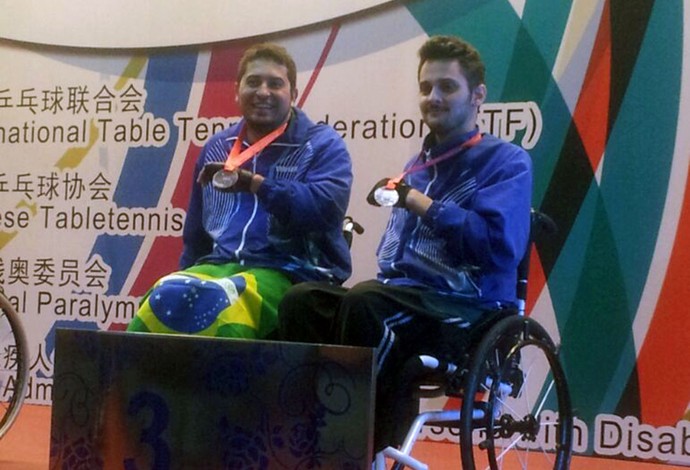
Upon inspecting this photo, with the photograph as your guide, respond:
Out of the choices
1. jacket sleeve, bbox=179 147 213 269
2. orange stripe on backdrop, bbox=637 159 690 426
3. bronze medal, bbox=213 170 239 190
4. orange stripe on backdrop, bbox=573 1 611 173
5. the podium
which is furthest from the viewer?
orange stripe on backdrop, bbox=573 1 611 173

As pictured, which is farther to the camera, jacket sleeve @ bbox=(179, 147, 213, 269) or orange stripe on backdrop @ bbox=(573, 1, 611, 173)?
orange stripe on backdrop @ bbox=(573, 1, 611, 173)

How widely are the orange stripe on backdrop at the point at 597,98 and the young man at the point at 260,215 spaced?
1.11 metres

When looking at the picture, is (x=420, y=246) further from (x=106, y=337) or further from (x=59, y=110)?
(x=59, y=110)

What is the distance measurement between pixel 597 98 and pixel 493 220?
1.24m

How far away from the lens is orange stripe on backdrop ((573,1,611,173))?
3.24 metres

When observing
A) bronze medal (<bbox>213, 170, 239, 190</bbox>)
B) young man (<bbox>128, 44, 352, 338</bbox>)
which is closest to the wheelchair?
young man (<bbox>128, 44, 352, 338</bbox>)

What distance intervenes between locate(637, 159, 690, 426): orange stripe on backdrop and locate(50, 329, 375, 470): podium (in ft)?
5.53

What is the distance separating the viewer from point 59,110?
406 centimetres

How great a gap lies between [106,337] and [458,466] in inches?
59.4

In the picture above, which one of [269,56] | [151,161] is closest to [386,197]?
[269,56]

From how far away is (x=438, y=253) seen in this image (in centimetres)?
232

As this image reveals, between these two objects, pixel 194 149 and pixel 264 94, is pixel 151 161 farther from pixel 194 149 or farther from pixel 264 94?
pixel 264 94

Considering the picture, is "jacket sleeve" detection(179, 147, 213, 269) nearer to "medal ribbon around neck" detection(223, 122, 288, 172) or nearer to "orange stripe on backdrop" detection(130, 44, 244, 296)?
"medal ribbon around neck" detection(223, 122, 288, 172)

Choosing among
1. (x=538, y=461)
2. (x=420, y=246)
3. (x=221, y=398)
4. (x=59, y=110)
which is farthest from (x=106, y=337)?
(x=59, y=110)
